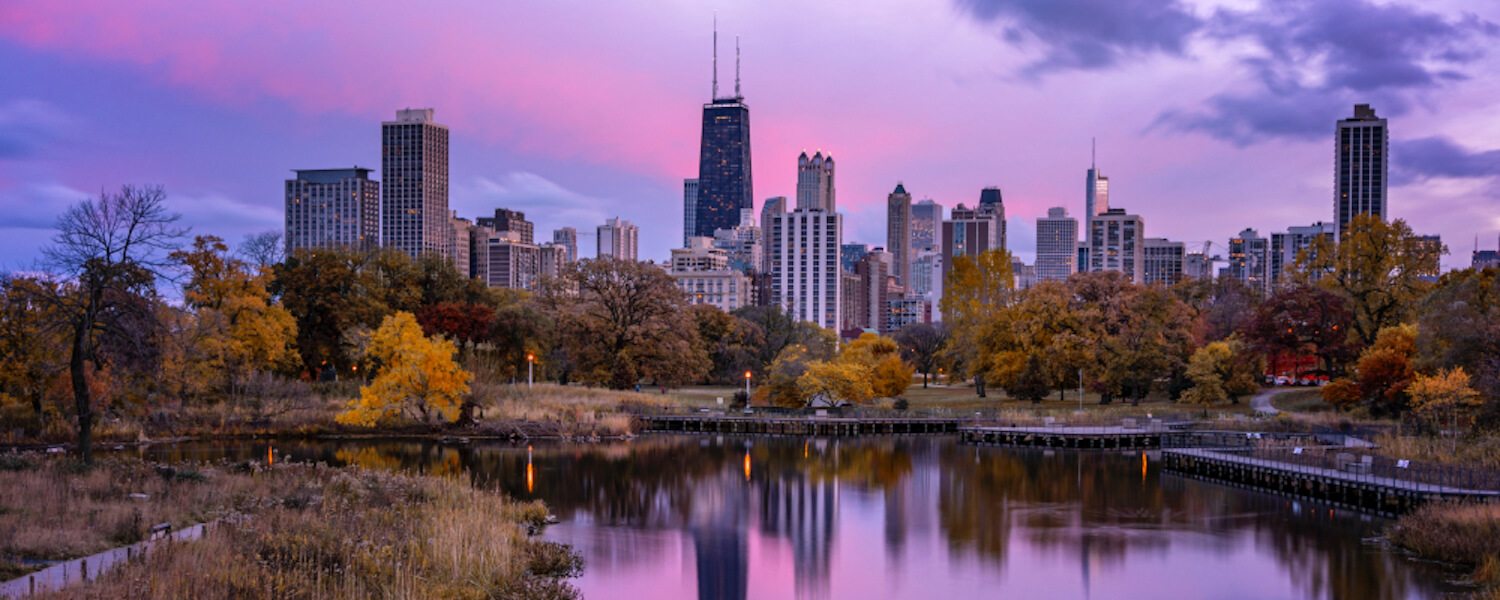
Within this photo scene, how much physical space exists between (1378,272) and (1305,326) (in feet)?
25.8

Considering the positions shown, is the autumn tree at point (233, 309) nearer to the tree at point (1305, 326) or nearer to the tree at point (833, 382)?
the tree at point (833, 382)

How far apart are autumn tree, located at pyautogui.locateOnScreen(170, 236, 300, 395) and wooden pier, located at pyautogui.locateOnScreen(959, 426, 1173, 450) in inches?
1437

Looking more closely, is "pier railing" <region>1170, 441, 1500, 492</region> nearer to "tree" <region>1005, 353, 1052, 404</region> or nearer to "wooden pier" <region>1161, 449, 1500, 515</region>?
"wooden pier" <region>1161, 449, 1500, 515</region>

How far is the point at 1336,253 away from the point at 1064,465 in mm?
31742

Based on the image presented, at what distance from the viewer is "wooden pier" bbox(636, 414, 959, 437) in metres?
55.9

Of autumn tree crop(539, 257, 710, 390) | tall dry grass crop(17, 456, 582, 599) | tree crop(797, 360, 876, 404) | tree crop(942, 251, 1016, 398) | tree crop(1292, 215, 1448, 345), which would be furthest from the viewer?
tree crop(942, 251, 1016, 398)

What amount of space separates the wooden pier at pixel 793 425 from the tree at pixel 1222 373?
1314cm

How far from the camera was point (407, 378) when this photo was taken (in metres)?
48.3

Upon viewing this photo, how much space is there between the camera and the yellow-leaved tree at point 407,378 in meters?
47.9

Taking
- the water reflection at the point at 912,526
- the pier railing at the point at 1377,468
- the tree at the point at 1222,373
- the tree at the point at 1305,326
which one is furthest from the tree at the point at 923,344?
the pier railing at the point at 1377,468

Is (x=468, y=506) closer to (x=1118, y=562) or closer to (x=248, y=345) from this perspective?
(x=1118, y=562)

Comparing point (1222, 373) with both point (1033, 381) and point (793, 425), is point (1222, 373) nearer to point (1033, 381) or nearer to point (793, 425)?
point (1033, 381)

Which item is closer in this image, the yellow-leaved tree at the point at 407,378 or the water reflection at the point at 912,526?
the water reflection at the point at 912,526

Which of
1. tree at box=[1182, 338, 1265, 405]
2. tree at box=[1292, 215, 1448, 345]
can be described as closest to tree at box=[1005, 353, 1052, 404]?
tree at box=[1182, 338, 1265, 405]
